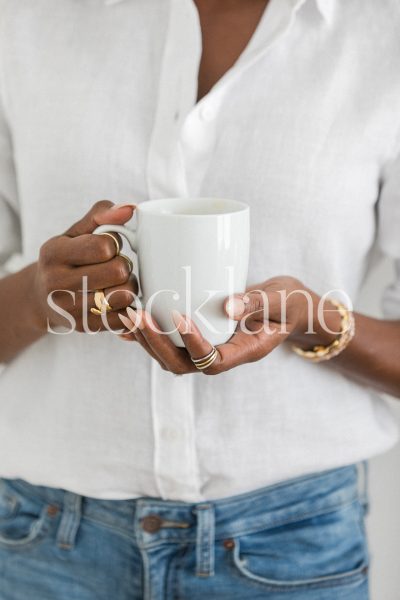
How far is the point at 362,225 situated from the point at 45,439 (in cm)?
42

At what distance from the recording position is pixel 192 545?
2.61 ft

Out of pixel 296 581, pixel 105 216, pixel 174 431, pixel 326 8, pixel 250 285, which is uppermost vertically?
pixel 326 8

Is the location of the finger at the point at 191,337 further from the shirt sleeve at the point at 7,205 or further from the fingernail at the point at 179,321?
the shirt sleeve at the point at 7,205

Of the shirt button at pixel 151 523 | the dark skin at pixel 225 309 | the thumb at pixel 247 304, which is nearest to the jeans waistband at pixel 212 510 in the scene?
the shirt button at pixel 151 523

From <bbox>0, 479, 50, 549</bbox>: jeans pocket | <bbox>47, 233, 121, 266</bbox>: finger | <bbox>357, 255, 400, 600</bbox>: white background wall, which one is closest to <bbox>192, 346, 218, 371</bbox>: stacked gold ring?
<bbox>47, 233, 121, 266</bbox>: finger

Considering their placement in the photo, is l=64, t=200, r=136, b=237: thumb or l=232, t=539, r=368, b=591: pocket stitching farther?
l=232, t=539, r=368, b=591: pocket stitching

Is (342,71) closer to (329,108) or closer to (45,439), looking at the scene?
(329,108)

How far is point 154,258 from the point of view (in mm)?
606

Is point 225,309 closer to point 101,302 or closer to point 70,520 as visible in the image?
point 101,302

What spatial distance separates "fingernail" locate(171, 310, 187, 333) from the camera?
1.98ft

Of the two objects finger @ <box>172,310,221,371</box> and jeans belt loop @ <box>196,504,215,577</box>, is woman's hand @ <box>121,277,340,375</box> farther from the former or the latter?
jeans belt loop @ <box>196,504,215,577</box>

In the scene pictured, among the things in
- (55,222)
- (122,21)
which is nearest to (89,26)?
(122,21)

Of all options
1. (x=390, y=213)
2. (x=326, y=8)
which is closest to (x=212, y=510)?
(x=390, y=213)

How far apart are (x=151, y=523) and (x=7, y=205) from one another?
0.41 m
